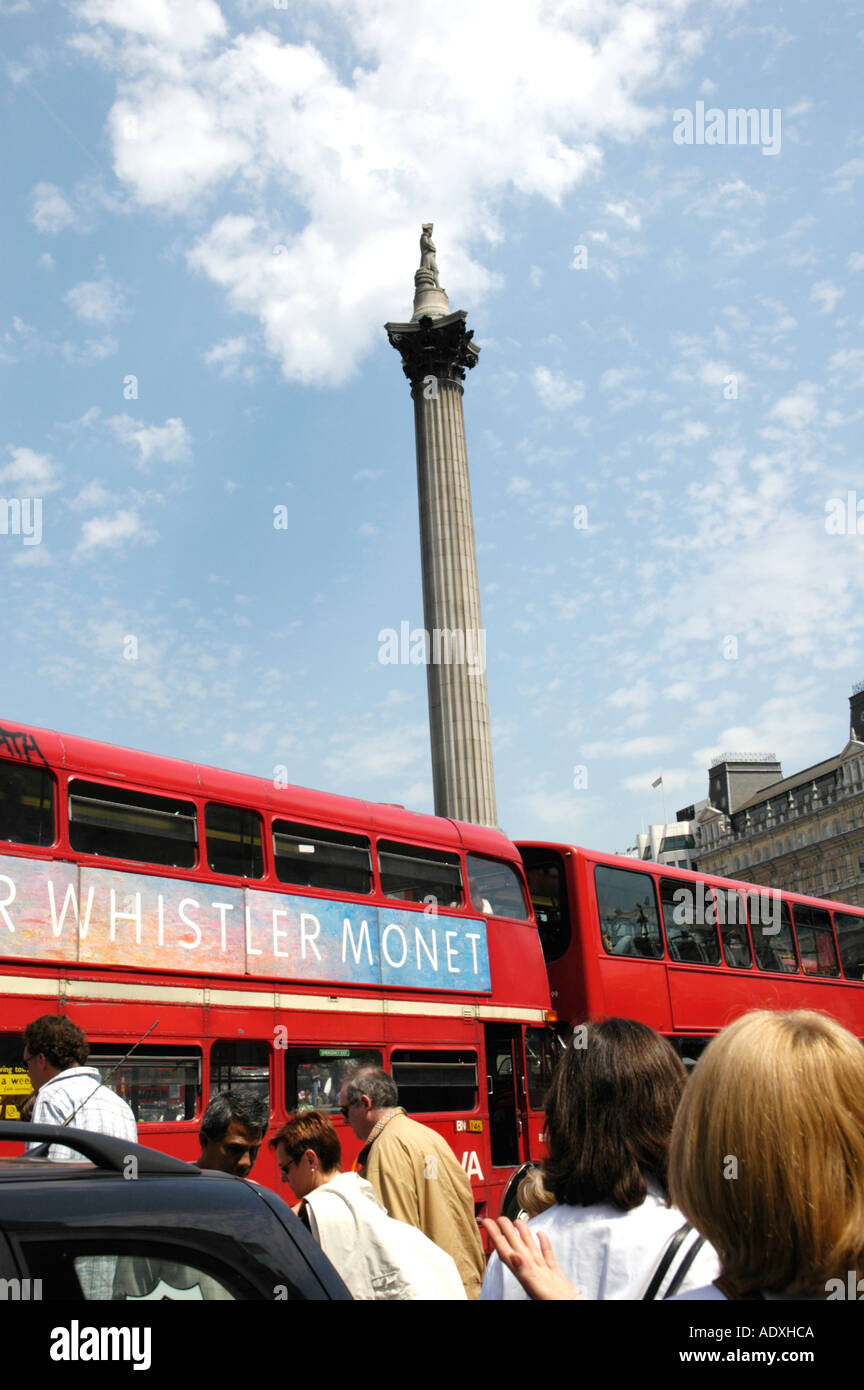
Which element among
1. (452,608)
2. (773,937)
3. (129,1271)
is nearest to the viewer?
(129,1271)

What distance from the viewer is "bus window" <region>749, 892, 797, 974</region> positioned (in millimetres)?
16828

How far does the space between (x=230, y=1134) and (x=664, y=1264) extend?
365cm

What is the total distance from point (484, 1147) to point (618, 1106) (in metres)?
9.70

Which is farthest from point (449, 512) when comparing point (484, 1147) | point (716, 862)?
point (716, 862)

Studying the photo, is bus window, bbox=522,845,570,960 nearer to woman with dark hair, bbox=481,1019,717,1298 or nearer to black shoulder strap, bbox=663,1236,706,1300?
woman with dark hair, bbox=481,1019,717,1298

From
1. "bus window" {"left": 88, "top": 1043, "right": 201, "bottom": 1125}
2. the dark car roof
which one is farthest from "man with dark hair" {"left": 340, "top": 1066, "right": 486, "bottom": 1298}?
"bus window" {"left": 88, "top": 1043, "right": 201, "bottom": 1125}

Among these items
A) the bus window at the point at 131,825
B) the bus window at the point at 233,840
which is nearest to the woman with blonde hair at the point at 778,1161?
the bus window at the point at 131,825

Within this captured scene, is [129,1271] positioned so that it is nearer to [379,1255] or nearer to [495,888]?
[379,1255]

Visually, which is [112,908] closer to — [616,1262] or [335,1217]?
[335,1217]

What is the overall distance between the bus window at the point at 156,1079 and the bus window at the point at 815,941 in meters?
11.0

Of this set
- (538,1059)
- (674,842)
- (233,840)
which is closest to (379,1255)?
(233,840)

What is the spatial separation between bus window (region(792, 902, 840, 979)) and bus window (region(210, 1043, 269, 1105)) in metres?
10.3

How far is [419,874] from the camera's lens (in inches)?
487

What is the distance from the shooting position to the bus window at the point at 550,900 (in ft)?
48.1
